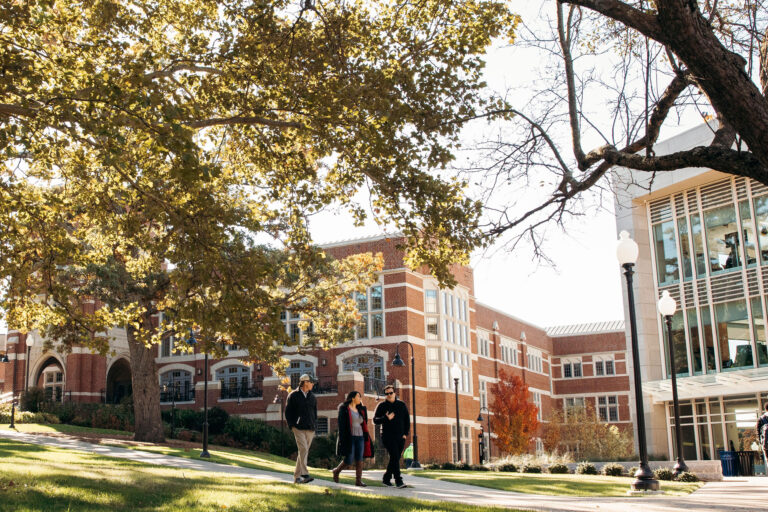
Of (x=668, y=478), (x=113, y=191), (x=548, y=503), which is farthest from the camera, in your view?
(x=668, y=478)

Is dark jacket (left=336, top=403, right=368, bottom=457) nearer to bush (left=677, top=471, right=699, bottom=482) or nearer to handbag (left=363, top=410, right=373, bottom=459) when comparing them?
handbag (left=363, top=410, right=373, bottom=459)

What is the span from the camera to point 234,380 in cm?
4112

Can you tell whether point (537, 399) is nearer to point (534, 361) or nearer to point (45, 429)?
point (534, 361)

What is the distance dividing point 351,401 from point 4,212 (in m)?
6.63

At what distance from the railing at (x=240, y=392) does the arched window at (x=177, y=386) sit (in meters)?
2.97

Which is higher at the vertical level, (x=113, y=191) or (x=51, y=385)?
(x=113, y=191)

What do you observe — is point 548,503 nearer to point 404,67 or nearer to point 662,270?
point 404,67

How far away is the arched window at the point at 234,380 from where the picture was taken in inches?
1575

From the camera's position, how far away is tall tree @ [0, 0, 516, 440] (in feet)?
35.0

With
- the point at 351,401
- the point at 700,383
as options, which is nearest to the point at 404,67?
the point at 351,401

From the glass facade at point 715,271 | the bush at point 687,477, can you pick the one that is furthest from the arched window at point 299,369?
the bush at point 687,477

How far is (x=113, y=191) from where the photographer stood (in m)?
14.2

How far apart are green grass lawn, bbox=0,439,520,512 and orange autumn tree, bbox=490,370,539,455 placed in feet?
115

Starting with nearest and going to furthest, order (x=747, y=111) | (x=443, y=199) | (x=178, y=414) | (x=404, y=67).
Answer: (x=747, y=111), (x=443, y=199), (x=404, y=67), (x=178, y=414)
